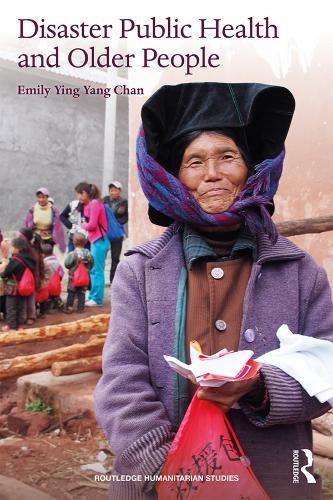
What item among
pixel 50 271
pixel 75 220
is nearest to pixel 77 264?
pixel 50 271

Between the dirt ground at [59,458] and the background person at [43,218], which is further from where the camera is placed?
the background person at [43,218]

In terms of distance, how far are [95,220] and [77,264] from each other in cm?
64

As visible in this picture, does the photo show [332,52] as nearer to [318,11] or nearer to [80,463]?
[318,11]

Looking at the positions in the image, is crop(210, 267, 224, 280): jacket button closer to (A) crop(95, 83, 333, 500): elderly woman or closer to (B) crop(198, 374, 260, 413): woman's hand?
(A) crop(95, 83, 333, 500): elderly woman

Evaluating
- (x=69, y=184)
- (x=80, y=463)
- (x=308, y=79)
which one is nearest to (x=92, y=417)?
(x=80, y=463)

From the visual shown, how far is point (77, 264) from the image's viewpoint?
7.34 meters

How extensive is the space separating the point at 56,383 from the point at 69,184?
6.50 m

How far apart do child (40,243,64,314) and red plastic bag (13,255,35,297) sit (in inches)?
23.1

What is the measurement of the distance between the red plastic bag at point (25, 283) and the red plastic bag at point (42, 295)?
437 mm

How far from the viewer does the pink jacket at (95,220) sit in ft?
25.0

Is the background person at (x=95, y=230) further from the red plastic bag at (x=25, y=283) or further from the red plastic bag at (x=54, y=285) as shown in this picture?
the red plastic bag at (x=25, y=283)

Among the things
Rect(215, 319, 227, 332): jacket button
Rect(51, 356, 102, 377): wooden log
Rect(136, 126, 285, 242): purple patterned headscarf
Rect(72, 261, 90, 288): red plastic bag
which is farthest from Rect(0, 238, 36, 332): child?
Rect(215, 319, 227, 332): jacket button

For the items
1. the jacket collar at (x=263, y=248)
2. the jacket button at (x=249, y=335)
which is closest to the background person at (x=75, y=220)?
the jacket collar at (x=263, y=248)

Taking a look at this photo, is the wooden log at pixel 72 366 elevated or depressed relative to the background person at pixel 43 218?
depressed
